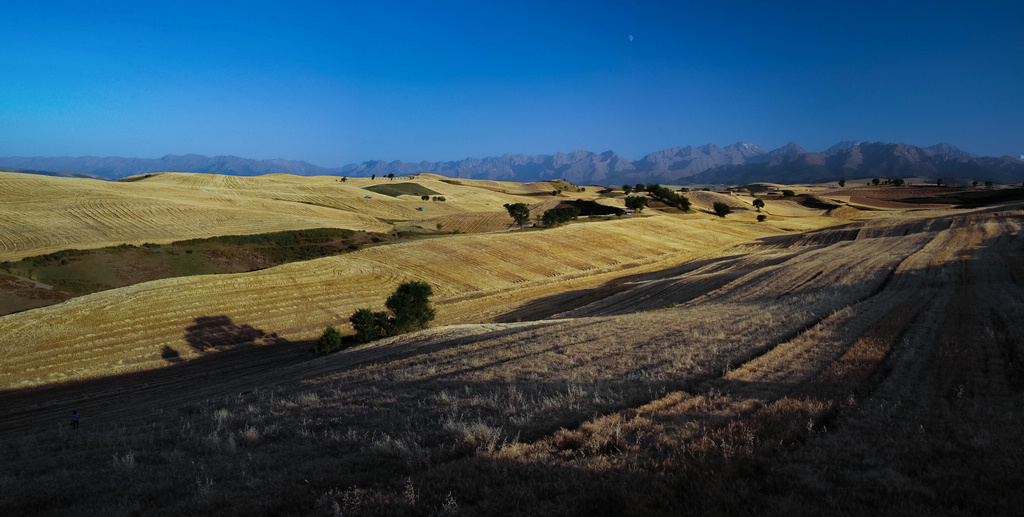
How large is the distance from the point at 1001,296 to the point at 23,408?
4162 cm

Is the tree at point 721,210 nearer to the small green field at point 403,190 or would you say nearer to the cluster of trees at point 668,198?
the cluster of trees at point 668,198

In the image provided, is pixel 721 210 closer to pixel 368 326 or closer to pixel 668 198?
pixel 668 198

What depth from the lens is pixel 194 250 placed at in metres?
54.1

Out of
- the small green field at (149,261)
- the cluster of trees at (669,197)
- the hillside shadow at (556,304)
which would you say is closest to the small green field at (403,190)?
the cluster of trees at (669,197)

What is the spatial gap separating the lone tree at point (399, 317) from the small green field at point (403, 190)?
Answer: 9998 centimetres

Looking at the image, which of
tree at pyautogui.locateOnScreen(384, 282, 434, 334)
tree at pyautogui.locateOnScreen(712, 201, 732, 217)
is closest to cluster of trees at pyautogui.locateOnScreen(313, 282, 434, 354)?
tree at pyautogui.locateOnScreen(384, 282, 434, 334)

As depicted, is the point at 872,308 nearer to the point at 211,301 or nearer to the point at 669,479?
the point at 669,479

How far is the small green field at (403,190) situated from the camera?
130 meters

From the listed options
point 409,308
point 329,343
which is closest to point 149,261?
point 329,343

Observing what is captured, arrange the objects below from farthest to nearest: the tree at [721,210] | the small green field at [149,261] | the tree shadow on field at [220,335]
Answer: the tree at [721,210]
the small green field at [149,261]
the tree shadow on field at [220,335]

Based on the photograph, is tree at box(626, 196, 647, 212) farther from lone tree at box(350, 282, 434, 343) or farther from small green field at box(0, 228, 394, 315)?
lone tree at box(350, 282, 434, 343)

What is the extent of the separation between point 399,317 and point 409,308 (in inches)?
36.6

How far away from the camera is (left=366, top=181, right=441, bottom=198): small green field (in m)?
130

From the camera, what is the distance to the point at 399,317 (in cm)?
2992
